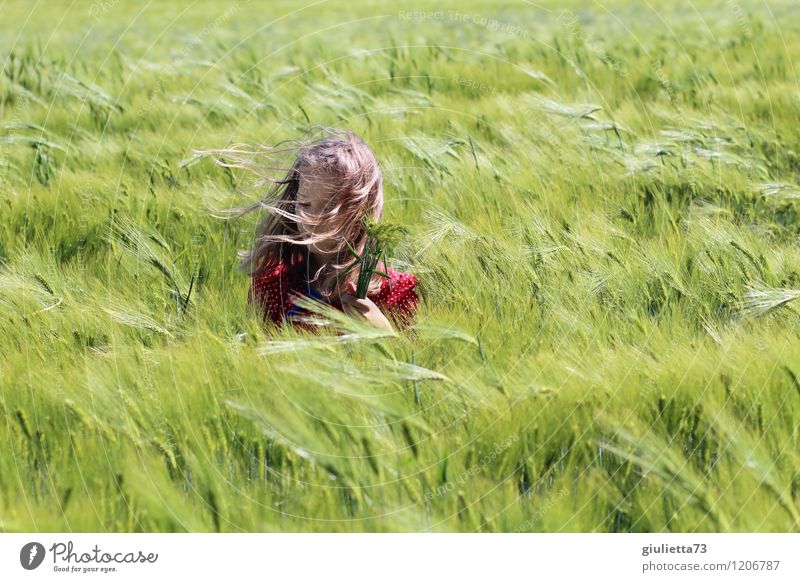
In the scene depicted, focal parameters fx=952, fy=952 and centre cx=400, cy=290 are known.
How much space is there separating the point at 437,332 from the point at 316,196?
1.93ft

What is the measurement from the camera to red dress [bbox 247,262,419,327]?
233cm

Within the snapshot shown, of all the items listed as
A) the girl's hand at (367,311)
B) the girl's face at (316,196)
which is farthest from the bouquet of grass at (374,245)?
the girl's face at (316,196)

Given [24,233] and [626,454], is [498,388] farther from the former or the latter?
[24,233]

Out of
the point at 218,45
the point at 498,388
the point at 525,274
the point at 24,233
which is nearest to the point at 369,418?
the point at 498,388

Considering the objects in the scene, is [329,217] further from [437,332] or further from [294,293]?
[437,332]

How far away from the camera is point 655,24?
5.63 metres

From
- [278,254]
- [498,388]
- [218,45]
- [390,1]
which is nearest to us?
[498,388]

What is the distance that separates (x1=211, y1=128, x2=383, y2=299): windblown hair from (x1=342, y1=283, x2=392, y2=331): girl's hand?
5 cm

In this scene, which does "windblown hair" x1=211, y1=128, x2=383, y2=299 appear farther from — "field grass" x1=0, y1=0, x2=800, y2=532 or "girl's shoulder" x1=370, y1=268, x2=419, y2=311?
"field grass" x1=0, y1=0, x2=800, y2=532

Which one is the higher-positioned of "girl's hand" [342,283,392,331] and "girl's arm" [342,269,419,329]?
"girl's hand" [342,283,392,331]

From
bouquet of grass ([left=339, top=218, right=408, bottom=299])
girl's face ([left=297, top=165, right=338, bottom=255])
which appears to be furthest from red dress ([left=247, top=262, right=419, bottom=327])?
bouquet of grass ([left=339, top=218, right=408, bottom=299])

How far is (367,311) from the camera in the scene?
2162 millimetres

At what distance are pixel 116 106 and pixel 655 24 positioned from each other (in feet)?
11.1

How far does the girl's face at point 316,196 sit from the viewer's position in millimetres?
2291
